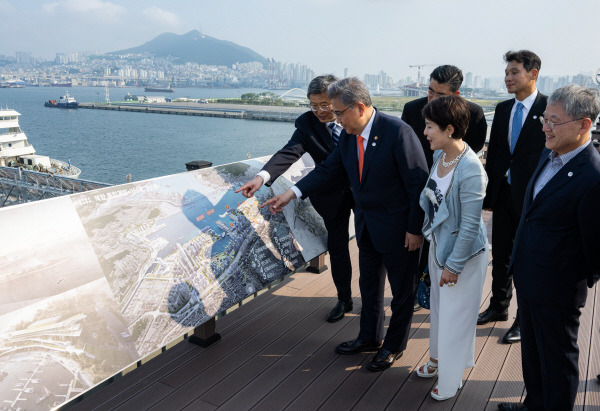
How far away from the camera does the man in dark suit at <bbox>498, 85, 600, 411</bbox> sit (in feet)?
5.48

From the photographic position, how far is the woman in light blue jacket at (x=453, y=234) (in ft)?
6.66

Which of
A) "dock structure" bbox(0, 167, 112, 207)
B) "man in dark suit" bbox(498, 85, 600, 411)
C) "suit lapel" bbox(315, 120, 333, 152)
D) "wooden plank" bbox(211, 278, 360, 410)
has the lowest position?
"dock structure" bbox(0, 167, 112, 207)

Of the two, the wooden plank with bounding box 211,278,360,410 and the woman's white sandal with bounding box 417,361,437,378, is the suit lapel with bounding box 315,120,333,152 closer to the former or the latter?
the wooden plank with bounding box 211,278,360,410

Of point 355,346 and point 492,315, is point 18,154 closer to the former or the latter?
point 355,346

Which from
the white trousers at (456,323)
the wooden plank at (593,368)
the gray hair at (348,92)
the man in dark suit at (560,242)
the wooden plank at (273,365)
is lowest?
the wooden plank at (273,365)

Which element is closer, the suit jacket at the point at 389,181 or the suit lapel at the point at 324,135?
the suit jacket at the point at 389,181

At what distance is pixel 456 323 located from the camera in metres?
2.21

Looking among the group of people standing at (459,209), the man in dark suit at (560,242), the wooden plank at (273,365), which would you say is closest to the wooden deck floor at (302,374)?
the wooden plank at (273,365)

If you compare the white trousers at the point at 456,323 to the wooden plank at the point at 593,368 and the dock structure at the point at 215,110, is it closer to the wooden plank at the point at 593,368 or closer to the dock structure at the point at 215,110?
the wooden plank at the point at 593,368

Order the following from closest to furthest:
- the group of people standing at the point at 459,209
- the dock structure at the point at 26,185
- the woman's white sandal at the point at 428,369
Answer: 1. the group of people standing at the point at 459,209
2. the woman's white sandal at the point at 428,369
3. the dock structure at the point at 26,185

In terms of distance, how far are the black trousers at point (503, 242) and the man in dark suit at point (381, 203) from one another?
Answer: 2.91 feet

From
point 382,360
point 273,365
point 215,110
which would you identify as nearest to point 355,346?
point 382,360

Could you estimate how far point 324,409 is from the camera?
7.15 ft

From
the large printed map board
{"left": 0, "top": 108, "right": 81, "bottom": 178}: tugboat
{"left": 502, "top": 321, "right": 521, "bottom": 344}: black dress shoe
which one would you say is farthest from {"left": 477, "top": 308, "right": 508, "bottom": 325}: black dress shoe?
{"left": 0, "top": 108, "right": 81, "bottom": 178}: tugboat
